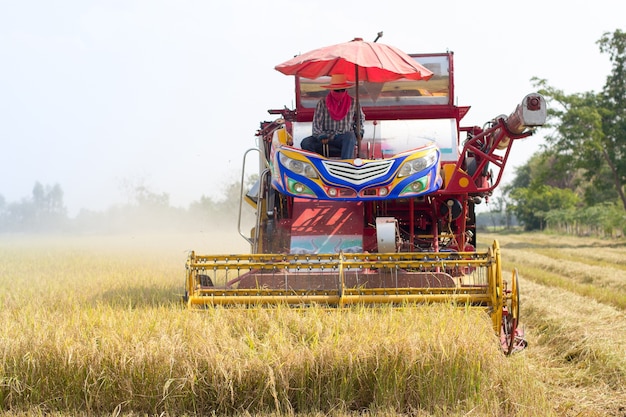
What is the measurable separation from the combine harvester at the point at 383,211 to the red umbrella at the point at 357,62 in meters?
0.71

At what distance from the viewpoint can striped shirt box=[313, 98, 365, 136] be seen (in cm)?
720

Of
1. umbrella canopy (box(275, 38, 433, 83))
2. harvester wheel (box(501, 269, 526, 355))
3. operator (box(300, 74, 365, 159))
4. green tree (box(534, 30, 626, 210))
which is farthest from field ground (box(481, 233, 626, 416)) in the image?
green tree (box(534, 30, 626, 210))

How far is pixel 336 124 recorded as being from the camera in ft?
23.6

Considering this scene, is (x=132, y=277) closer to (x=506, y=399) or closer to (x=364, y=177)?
(x=364, y=177)

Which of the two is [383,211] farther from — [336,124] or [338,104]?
[338,104]

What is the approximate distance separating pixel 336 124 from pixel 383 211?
1100mm

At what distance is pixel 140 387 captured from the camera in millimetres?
4477

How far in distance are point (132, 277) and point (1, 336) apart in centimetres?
703

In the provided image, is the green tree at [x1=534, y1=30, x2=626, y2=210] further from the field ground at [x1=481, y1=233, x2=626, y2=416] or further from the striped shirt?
the striped shirt

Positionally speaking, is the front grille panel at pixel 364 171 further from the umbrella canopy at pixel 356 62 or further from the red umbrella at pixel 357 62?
the umbrella canopy at pixel 356 62

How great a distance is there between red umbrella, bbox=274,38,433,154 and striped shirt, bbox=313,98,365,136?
136mm

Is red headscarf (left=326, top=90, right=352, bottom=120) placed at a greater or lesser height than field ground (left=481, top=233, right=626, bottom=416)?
greater

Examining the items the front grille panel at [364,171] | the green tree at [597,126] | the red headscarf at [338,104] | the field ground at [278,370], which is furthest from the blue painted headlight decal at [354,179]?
the green tree at [597,126]

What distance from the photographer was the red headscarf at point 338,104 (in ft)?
23.6
